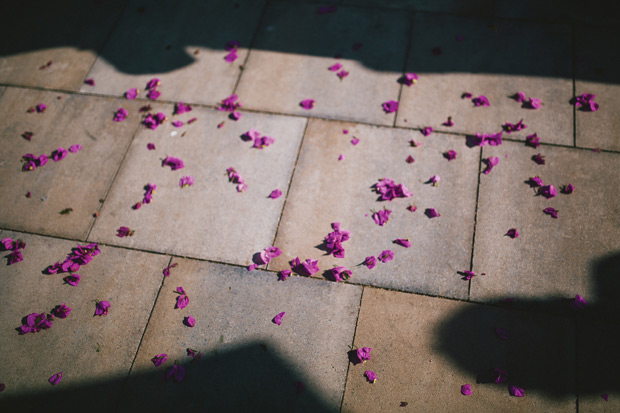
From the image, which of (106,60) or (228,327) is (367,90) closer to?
(228,327)

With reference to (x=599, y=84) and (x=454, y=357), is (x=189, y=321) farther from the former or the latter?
(x=599, y=84)

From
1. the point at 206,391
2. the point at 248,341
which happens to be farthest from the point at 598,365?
the point at 206,391

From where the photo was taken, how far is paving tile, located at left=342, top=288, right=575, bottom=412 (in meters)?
2.65

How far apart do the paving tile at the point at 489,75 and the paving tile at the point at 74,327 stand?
112 inches

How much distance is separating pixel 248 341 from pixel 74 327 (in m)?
1.40

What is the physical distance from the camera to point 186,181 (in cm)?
355

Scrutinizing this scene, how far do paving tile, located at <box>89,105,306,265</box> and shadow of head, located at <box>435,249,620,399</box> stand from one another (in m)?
1.70

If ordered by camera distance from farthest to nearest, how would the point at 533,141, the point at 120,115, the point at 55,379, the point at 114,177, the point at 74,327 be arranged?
the point at 120,115, the point at 114,177, the point at 533,141, the point at 74,327, the point at 55,379

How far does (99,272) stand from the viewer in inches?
128

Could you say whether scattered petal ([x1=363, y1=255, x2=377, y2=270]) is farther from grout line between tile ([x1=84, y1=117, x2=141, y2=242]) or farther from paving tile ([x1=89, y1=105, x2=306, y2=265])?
grout line between tile ([x1=84, y1=117, x2=141, y2=242])

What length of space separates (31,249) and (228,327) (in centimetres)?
195

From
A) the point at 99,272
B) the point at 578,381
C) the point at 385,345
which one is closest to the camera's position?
the point at 578,381

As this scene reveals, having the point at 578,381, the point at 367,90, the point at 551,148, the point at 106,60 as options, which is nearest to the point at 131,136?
the point at 106,60

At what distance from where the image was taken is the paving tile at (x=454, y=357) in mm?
2650
